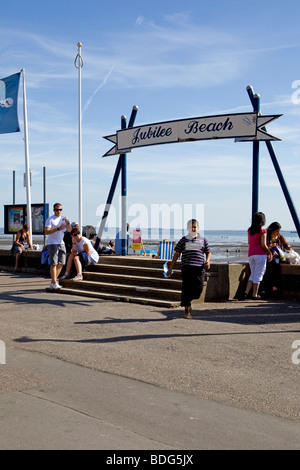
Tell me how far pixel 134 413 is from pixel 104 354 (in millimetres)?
2234

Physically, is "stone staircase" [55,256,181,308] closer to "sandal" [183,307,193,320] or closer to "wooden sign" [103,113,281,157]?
"sandal" [183,307,193,320]

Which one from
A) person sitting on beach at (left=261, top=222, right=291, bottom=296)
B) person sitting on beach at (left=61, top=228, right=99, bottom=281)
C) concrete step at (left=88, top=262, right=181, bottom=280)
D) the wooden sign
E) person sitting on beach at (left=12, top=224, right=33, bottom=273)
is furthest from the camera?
person sitting on beach at (left=12, top=224, right=33, bottom=273)

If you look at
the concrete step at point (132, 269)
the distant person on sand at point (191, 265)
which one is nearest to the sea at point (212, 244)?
the concrete step at point (132, 269)

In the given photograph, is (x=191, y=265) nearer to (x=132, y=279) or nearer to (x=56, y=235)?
(x=132, y=279)

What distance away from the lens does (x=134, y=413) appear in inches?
180

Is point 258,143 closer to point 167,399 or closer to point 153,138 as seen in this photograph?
point 153,138

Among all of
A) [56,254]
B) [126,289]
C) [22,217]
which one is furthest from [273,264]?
[22,217]

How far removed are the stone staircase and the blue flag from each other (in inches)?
334

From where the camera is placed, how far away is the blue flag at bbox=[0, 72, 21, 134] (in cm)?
1974

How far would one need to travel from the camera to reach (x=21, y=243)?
18.3 meters

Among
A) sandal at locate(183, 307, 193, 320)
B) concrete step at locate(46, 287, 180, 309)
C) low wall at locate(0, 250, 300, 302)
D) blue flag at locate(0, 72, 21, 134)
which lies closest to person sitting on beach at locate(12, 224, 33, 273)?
blue flag at locate(0, 72, 21, 134)

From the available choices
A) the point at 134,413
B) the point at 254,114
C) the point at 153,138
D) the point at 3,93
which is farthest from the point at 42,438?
the point at 3,93

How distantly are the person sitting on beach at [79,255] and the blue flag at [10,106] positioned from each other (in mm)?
8085

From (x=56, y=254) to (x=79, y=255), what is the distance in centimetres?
156
